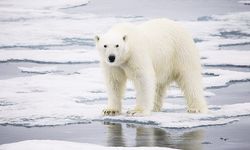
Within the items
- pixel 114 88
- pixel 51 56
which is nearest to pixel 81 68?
pixel 51 56

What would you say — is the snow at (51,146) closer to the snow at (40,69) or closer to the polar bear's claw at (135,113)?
the polar bear's claw at (135,113)

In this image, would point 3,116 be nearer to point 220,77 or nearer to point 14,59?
point 220,77

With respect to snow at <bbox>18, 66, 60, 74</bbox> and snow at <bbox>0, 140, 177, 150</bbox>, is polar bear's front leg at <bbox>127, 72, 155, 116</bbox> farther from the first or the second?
snow at <bbox>18, 66, 60, 74</bbox>

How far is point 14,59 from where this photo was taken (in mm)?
12117

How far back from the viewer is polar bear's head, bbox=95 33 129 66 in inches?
274

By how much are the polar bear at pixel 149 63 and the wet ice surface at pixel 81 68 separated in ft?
0.58

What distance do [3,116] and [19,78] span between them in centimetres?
282

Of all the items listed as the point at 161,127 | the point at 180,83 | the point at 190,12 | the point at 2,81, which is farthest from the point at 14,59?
the point at 190,12

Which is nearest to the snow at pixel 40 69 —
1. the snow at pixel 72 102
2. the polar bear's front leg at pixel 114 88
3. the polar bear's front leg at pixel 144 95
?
the snow at pixel 72 102

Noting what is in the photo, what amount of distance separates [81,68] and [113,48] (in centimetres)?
436

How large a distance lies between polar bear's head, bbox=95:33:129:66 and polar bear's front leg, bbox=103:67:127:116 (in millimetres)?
189

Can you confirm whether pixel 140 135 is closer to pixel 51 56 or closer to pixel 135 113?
pixel 135 113

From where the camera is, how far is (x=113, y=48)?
700 centimetres

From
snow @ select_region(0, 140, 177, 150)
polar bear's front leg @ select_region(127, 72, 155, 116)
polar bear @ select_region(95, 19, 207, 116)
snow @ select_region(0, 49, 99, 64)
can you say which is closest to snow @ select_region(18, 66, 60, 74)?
snow @ select_region(0, 49, 99, 64)
